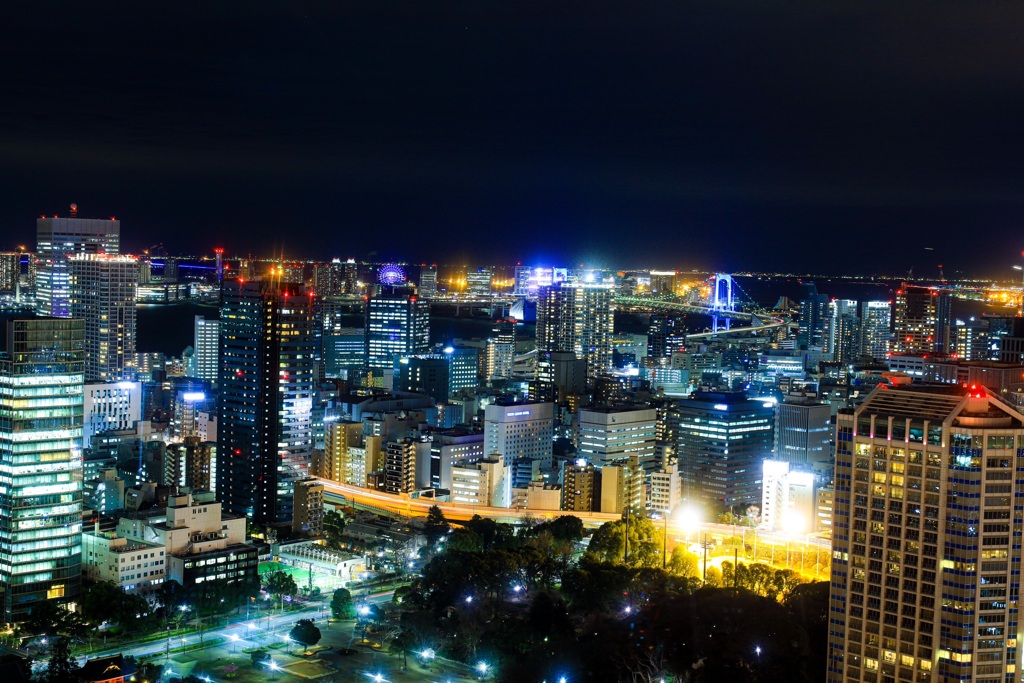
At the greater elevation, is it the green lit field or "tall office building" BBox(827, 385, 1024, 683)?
"tall office building" BBox(827, 385, 1024, 683)

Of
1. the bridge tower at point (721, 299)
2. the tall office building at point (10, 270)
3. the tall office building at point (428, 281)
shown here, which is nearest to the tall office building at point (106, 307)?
the tall office building at point (10, 270)

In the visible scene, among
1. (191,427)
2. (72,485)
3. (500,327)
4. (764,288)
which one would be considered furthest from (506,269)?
(72,485)

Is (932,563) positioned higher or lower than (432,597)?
higher

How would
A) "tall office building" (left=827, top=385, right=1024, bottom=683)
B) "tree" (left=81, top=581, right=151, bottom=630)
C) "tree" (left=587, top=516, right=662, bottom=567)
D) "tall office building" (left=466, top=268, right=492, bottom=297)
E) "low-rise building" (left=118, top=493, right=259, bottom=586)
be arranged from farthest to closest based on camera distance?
"tall office building" (left=466, top=268, right=492, bottom=297) → "tree" (left=587, top=516, right=662, bottom=567) → "low-rise building" (left=118, top=493, right=259, bottom=586) → "tree" (left=81, top=581, right=151, bottom=630) → "tall office building" (left=827, top=385, right=1024, bottom=683)

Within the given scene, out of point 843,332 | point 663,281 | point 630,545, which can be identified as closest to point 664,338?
point 843,332

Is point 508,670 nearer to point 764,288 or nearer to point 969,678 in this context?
point 969,678

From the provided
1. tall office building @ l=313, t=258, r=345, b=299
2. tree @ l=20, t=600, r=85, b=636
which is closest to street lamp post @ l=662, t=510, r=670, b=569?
tree @ l=20, t=600, r=85, b=636

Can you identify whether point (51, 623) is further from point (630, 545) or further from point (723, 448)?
point (723, 448)

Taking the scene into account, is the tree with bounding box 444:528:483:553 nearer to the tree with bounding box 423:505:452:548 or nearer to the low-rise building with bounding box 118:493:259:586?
the tree with bounding box 423:505:452:548
